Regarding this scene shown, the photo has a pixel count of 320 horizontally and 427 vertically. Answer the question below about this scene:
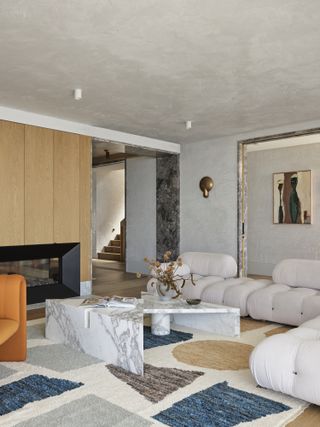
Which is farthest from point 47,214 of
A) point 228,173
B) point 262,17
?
point 262,17

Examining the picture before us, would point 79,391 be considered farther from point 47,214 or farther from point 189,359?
point 47,214

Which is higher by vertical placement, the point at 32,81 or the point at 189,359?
the point at 32,81

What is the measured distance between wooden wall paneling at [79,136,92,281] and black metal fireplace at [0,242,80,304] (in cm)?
13

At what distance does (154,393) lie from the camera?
2645mm

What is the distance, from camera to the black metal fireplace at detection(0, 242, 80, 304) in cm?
525

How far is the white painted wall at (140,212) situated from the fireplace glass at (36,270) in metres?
2.75

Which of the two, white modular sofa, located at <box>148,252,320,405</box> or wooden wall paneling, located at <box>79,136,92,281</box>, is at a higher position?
wooden wall paneling, located at <box>79,136,92,281</box>

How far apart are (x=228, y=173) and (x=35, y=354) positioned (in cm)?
456

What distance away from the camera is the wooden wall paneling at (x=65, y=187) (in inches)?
225

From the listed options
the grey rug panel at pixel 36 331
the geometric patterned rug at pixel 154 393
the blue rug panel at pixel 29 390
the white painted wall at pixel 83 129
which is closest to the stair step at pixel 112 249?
the white painted wall at pixel 83 129

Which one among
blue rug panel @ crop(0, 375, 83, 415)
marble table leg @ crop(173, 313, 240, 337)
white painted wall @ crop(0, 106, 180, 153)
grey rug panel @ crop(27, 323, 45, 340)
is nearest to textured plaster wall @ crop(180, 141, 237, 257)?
white painted wall @ crop(0, 106, 180, 153)

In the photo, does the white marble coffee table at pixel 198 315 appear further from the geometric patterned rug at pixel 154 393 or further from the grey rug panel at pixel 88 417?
the grey rug panel at pixel 88 417

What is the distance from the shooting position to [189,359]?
3.30 meters

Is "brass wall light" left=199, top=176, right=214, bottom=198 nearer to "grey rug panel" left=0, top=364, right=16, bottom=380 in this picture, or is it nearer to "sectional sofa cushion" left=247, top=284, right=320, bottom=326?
"sectional sofa cushion" left=247, top=284, right=320, bottom=326
